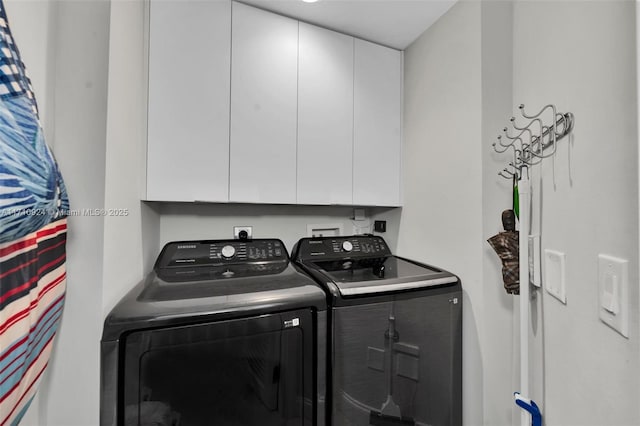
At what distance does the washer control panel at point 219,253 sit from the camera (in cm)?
123

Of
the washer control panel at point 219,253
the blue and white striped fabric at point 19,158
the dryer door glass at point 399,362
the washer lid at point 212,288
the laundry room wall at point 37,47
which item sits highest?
the laundry room wall at point 37,47

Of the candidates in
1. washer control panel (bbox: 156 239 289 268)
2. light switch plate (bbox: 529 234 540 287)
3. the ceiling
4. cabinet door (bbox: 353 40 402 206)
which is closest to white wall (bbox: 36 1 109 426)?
washer control panel (bbox: 156 239 289 268)

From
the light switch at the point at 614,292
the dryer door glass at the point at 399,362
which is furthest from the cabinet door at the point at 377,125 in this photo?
the light switch at the point at 614,292

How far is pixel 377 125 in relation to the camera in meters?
1.52

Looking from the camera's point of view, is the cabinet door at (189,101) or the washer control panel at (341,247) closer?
the cabinet door at (189,101)

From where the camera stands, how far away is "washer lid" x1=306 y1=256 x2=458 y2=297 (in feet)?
3.26

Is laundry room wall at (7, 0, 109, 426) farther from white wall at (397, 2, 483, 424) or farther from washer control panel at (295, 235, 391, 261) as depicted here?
white wall at (397, 2, 483, 424)

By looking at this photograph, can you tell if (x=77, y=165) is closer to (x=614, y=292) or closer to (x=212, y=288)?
(x=212, y=288)

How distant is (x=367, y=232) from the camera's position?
6.07 ft

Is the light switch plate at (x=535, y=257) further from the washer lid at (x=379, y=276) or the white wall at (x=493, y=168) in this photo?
the washer lid at (x=379, y=276)

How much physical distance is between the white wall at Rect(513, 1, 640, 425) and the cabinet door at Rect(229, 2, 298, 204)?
1024mm

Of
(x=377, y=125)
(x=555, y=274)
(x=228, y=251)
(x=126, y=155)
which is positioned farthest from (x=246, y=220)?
(x=555, y=274)

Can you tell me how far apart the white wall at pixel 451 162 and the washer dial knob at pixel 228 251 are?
1.00m

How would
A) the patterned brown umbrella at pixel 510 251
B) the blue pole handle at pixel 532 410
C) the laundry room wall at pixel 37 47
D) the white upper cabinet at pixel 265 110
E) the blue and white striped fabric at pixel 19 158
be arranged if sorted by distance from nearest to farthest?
the blue and white striped fabric at pixel 19 158
the laundry room wall at pixel 37 47
the blue pole handle at pixel 532 410
the patterned brown umbrella at pixel 510 251
the white upper cabinet at pixel 265 110
